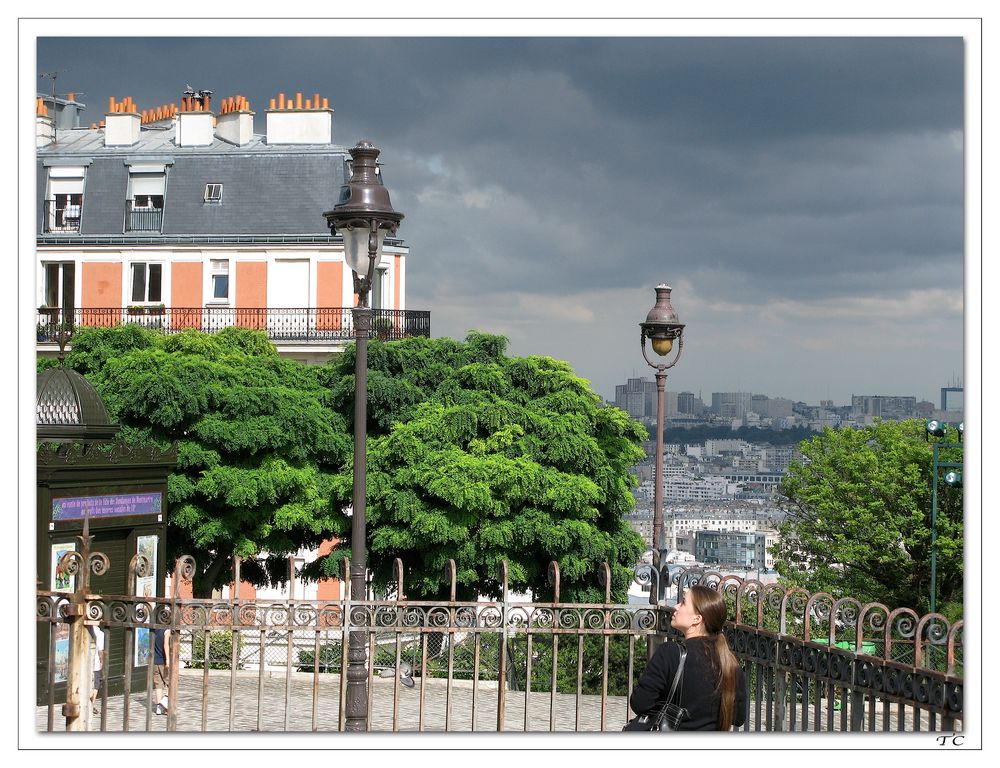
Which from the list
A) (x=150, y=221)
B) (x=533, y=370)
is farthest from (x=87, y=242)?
(x=533, y=370)

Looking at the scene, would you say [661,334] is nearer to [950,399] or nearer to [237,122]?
[950,399]

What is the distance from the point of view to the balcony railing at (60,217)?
41.5 metres

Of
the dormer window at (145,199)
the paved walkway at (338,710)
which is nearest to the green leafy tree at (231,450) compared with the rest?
the paved walkway at (338,710)

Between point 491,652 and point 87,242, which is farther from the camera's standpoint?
point 87,242

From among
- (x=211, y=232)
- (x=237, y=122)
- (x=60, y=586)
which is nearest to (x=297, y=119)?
(x=237, y=122)

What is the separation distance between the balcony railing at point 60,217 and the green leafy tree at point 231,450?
1501cm

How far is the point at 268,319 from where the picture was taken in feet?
130

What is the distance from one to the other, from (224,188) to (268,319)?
437 cm

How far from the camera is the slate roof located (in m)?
40.4

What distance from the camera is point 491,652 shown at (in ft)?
71.4

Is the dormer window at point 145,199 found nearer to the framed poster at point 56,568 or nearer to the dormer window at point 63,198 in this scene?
the dormer window at point 63,198

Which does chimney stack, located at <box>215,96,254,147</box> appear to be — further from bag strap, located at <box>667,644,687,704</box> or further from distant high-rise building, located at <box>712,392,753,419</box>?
bag strap, located at <box>667,644,687,704</box>
